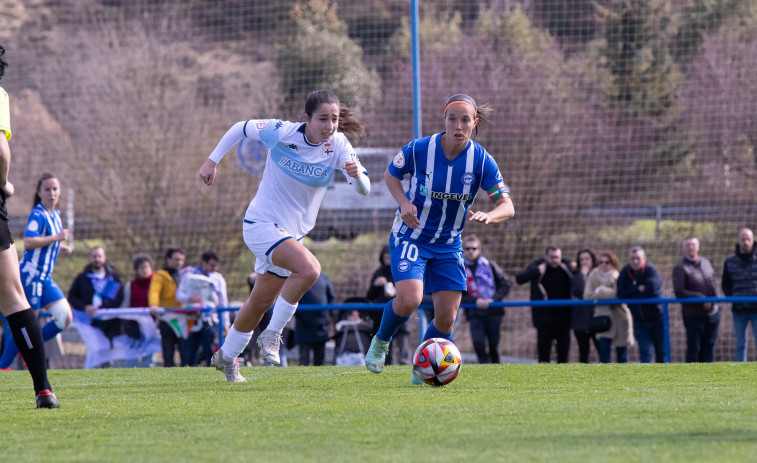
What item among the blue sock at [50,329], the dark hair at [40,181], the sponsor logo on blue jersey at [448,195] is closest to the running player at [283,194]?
the sponsor logo on blue jersey at [448,195]

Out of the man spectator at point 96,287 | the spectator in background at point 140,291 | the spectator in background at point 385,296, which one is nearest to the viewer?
the spectator in background at point 385,296

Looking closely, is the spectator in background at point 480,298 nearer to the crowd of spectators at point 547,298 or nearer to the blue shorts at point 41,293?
the crowd of spectators at point 547,298

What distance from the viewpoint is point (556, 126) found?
1873 cm

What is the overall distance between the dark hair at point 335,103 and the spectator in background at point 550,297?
5.40 metres

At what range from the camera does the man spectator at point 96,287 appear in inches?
481

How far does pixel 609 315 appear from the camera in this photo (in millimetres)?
11547

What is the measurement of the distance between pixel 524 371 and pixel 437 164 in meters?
1.96

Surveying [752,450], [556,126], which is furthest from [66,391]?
[556,126]

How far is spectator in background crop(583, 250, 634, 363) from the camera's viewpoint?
11.5 metres

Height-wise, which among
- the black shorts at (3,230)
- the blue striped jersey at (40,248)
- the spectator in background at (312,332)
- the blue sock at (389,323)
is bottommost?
the spectator in background at (312,332)

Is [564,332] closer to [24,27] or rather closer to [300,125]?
[300,125]

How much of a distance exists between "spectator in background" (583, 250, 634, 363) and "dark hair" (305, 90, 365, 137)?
17.7 ft

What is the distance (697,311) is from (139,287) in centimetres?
698

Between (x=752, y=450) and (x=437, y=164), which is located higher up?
(x=437, y=164)
